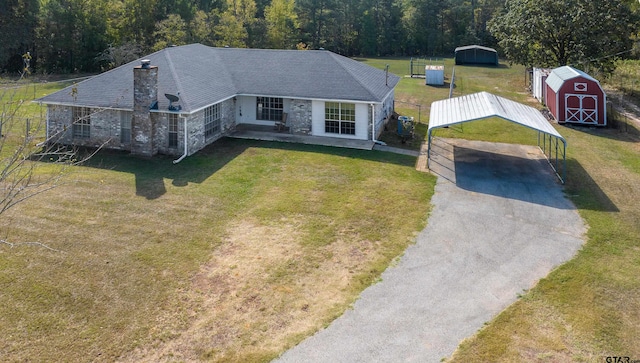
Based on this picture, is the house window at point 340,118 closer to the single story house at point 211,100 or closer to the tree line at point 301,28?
the single story house at point 211,100

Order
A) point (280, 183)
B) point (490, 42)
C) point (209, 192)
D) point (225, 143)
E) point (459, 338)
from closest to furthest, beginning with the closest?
point (459, 338) < point (209, 192) < point (280, 183) < point (225, 143) < point (490, 42)

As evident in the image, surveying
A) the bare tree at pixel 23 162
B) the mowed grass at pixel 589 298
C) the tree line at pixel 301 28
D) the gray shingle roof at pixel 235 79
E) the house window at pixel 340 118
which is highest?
the tree line at pixel 301 28

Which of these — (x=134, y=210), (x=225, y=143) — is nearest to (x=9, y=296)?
(x=134, y=210)

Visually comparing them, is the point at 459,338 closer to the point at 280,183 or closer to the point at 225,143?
the point at 280,183

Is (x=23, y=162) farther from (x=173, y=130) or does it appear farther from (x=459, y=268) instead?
(x=173, y=130)

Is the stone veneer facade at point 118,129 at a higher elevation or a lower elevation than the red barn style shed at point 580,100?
lower

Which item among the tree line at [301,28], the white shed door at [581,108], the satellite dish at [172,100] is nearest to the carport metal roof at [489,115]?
the white shed door at [581,108]

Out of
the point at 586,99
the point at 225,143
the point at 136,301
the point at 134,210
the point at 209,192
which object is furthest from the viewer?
the point at 586,99
